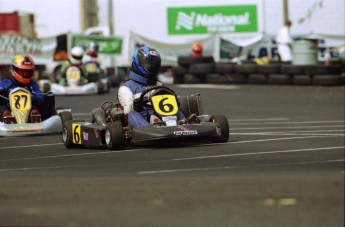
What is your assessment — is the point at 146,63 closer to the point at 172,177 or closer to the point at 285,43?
the point at 172,177

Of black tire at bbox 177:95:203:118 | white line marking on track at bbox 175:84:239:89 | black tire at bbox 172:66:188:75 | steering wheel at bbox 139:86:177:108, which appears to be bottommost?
white line marking on track at bbox 175:84:239:89

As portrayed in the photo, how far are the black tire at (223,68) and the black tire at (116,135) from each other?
14.1 m

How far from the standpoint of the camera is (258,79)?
2402 cm

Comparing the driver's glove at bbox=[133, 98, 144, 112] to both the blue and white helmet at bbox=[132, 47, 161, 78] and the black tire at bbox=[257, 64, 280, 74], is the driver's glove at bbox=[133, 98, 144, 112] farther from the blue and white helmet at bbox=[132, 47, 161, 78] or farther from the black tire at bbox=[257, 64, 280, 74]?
the black tire at bbox=[257, 64, 280, 74]

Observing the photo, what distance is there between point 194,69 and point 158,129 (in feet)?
47.7

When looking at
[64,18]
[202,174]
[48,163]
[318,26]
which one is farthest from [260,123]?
[64,18]

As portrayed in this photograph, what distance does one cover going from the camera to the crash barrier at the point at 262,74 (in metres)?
22.6

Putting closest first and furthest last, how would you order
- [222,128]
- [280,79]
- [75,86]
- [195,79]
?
[222,128] < [75,86] < [280,79] < [195,79]

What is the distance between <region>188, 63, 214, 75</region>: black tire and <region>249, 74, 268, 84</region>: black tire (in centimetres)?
111

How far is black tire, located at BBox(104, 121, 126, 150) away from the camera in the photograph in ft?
34.7

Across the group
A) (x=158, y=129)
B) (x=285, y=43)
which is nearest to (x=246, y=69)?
(x=285, y=43)

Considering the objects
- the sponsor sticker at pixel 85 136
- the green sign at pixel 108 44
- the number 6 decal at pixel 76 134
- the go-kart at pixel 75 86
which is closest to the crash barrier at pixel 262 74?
the go-kart at pixel 75 86

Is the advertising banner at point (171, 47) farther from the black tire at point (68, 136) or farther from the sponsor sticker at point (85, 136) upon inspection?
the sponsor sticker at point (85, 136)

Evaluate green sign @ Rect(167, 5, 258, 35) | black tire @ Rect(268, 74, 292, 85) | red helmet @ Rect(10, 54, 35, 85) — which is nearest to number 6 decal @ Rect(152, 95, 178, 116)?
red helmet @ Rect(10, 54, 35, 85)
